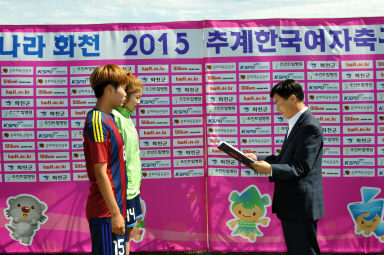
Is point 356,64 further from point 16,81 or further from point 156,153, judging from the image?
point 16,81

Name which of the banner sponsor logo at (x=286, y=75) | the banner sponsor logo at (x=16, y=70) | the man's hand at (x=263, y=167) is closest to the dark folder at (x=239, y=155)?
the man's hand at (x=263, y=167)

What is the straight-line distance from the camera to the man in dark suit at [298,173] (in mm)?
2324

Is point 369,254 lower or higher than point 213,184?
lower

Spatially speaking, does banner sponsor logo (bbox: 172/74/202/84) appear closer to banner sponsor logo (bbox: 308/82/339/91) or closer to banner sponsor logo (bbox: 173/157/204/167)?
banner sponsor logo (bbox: 173/157/204/167)

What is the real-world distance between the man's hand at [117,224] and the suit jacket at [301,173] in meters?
0.91

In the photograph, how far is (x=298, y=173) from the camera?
7.62 feet

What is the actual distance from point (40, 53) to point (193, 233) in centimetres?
228

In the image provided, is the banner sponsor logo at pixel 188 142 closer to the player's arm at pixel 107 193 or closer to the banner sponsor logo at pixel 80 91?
the banner sponsor logo at pixel 80 91

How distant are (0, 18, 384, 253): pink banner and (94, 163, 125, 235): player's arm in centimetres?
187

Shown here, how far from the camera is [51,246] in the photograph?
13.0ft

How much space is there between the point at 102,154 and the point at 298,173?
3.68 ft

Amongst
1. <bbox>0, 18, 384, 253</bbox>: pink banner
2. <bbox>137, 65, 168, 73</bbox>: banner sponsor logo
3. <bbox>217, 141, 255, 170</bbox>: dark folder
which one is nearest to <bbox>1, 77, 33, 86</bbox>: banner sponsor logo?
<bbox>0, 18, 384, 253</bbox>: pink banner

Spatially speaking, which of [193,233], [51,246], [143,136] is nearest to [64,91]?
[143,136]

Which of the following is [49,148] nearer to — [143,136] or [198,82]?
[143,136]
